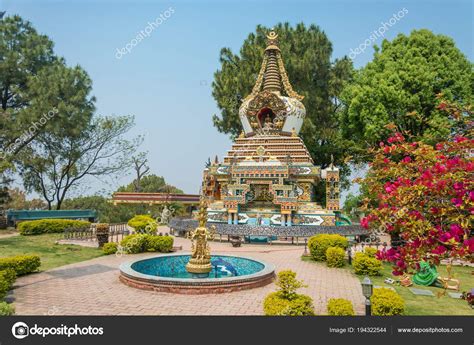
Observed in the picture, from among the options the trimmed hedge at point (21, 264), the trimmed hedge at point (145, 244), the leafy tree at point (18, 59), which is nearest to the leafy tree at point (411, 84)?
the trimmed hedge at point (145, 244)

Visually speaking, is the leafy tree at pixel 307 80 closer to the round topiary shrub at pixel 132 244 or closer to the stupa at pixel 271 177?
the stupa at pixel 271 177

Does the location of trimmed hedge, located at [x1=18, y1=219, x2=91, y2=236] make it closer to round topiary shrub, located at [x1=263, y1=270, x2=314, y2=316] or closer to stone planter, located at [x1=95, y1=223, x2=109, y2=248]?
stone planter, located at [x1=95, y1=223, x2=109, y2=248]

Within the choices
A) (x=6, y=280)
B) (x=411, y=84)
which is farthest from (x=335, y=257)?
(x=411, y=84)

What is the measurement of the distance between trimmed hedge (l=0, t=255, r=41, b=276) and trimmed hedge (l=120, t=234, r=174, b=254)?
180 inches

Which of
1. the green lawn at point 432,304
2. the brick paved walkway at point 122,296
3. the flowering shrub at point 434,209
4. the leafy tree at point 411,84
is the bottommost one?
the green lawn at point 432,304

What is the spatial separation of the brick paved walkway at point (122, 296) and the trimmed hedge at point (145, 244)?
9.75ft

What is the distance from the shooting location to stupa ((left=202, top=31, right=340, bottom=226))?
854 inches

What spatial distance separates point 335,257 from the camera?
13.1m

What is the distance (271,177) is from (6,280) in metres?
16.4

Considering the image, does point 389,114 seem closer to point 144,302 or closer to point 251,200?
point 251,200

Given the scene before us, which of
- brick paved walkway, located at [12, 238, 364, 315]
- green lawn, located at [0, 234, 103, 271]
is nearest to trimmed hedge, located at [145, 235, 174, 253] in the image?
green lawn, located at [0, 234, 103, 271]

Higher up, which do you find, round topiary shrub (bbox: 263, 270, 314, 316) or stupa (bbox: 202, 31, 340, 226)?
stupa (bbox: 202, 31, 340, 226)

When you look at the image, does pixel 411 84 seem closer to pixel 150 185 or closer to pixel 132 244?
pixel 132 244

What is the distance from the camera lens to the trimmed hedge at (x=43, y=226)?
21391 millimetres
